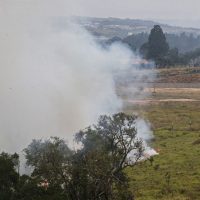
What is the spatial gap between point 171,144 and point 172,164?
10243 mm

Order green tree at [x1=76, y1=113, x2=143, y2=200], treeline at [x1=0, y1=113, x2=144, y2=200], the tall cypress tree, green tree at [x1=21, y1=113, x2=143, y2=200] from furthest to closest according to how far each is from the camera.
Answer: the tall cypress tree
green tree at [x1=76, y1=113, x2=143, y2=200]
green tree at [x1=21, y1=113, x2=143, y2=200]
treeline at [x1=0, y1=113, x2=144, y2=200]

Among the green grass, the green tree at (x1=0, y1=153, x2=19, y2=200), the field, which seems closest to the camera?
the green tree at (x1=0, y1=153, x2=19, y2=200)

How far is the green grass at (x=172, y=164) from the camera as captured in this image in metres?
37.0

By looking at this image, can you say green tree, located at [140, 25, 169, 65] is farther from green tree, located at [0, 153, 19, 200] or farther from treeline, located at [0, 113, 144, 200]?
green tree, located at [0, 153, 19, 200]

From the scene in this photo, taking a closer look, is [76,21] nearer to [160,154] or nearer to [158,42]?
[160,154]

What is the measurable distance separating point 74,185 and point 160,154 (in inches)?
972

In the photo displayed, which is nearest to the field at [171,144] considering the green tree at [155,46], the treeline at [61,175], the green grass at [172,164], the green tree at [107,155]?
the green grass at [172,164]

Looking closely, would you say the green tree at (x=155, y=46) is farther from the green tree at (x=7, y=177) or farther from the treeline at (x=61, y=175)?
the green tree at (x=7, y=177)

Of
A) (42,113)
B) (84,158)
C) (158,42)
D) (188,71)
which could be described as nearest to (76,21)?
(42,113)

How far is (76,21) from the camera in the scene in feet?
221

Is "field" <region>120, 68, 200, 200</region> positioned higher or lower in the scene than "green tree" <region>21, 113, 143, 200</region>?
higher

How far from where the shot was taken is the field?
3766cm

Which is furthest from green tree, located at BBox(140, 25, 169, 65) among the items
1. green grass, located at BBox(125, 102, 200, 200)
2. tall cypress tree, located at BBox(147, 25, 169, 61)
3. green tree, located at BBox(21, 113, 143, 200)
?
green tree, located at BBox(21, 113, 143, 200)

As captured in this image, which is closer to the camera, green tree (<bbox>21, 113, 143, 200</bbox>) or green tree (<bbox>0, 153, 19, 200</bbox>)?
green tree (<bbox>21, 113, 143, 200</bbox>)
